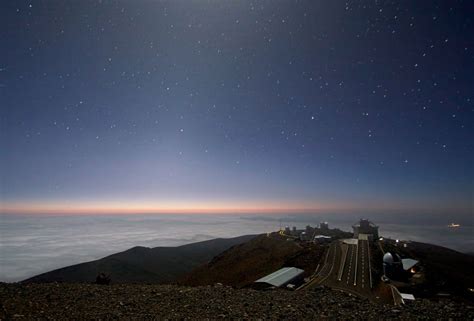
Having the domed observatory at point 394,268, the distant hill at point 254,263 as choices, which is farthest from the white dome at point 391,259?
the distant hill at point 254,263

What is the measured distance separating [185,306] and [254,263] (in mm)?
50268

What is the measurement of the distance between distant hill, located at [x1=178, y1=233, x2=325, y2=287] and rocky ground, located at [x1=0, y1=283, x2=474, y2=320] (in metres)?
30.7

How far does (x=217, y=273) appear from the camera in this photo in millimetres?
60219

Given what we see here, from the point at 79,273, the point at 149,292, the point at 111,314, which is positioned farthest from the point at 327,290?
the point at 79,273

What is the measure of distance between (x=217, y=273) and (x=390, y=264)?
116ft

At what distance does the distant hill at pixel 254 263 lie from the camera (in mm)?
50375

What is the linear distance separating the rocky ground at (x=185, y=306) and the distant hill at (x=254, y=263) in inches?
1209

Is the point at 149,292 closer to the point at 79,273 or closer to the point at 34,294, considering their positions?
the point at 34,294

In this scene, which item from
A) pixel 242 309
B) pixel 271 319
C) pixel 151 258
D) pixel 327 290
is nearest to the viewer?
pixel 271 319

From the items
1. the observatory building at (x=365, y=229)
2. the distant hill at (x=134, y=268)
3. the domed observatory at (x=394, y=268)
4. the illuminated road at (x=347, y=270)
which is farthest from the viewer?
the distant hill at (x=134, y=268)

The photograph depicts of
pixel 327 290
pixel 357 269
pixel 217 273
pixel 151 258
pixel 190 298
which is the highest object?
pixel 190 298

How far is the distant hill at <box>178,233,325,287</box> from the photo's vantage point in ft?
165

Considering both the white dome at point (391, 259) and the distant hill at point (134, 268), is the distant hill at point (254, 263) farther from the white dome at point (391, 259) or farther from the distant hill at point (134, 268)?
the distant hill at point (134, 268)

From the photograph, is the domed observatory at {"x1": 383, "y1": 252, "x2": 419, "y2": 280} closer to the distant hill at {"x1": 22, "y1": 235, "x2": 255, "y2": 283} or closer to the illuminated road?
the illuminated road
